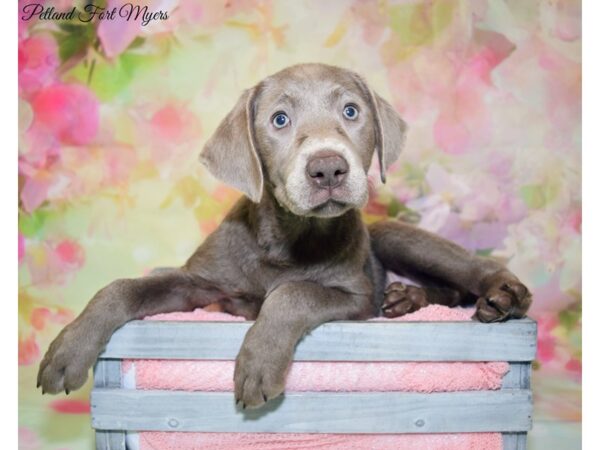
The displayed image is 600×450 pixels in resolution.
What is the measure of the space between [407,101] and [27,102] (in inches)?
119

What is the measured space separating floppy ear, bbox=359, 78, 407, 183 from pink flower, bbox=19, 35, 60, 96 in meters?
2.92

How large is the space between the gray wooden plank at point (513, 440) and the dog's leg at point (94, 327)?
6.36ft

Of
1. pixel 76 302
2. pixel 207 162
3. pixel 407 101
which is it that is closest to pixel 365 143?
pixel 207 162

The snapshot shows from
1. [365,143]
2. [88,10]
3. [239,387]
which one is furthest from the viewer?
[88,10]

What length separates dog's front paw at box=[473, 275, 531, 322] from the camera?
4.14 metres

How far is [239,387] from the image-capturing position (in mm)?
3863

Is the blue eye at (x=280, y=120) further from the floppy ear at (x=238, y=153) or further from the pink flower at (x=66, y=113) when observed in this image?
the pink flower at (x=66, y=113)

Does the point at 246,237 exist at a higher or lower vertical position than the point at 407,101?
lower

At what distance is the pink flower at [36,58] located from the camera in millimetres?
6449

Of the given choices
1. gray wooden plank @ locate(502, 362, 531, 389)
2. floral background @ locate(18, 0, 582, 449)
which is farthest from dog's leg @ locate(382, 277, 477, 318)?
floral background @ locate(18, 0, 582, 449)

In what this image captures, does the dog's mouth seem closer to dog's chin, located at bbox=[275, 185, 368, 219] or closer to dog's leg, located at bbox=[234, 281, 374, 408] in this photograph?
dog's chin, located at bbox=[275, 185, 368, 219]

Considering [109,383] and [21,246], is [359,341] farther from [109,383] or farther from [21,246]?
[21,246]

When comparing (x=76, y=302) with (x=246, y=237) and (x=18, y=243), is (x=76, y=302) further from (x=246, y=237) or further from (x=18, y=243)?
(x=246, y=237)

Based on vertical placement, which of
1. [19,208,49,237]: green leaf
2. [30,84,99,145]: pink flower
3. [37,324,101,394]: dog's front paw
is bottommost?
[37,324,101,394]: dog's front paw
